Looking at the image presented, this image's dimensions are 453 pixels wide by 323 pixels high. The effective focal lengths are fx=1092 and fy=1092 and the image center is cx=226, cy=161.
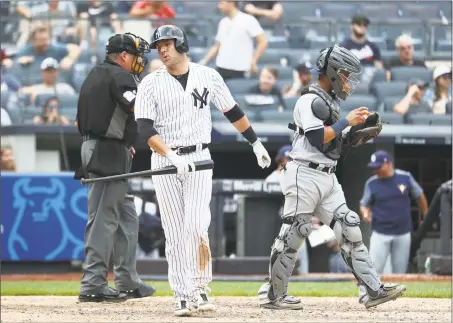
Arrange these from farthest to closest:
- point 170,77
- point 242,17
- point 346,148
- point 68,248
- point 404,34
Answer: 1. point 404,34
2. point 242,17
3. point 68,248
4. point 346,148
5. point 170,77

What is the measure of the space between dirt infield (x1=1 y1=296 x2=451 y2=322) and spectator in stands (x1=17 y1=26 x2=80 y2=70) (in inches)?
255

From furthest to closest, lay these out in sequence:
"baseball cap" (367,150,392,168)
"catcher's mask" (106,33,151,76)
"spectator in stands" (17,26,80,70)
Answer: "spectator in stands" (17,26,80,70) → "baseball cap" (367,150,392,168) → "catcher's mask" (106,33,151,76)

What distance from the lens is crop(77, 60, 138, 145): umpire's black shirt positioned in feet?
24.4

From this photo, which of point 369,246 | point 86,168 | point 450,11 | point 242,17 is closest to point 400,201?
point 369,246

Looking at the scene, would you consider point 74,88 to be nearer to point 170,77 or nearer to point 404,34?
point 404,34

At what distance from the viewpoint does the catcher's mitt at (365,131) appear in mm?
6879

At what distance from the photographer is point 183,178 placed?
661 centimetres

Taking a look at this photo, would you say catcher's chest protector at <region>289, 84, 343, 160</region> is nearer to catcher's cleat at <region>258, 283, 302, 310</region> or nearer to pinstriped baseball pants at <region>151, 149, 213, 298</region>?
pinstriped baseball pants at <region>151, 149, 213, 298</region>

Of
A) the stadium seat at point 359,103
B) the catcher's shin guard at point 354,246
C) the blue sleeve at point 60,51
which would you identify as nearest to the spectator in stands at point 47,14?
the blue sleeve at point 60,51

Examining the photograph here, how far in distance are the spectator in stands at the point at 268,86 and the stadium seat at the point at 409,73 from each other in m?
1.60

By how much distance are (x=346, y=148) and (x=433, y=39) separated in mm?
7915

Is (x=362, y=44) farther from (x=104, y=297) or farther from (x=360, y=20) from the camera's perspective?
(x=104, y=297)

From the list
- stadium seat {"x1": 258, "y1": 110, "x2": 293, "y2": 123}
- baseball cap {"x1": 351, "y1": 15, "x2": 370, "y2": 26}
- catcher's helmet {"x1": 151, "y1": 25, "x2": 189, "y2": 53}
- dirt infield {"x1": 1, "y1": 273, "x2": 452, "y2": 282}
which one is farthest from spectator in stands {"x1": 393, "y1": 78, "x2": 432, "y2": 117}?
catcher's helmet {"x1": 151, "y1": 25, "x2": 189, "y2": 53}

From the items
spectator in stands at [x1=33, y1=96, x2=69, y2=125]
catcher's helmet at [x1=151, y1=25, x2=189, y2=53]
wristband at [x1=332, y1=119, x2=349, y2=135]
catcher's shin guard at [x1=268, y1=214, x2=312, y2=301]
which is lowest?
catcher's shin guard at [x1=268, y1=214, x2=312, y2=301]
